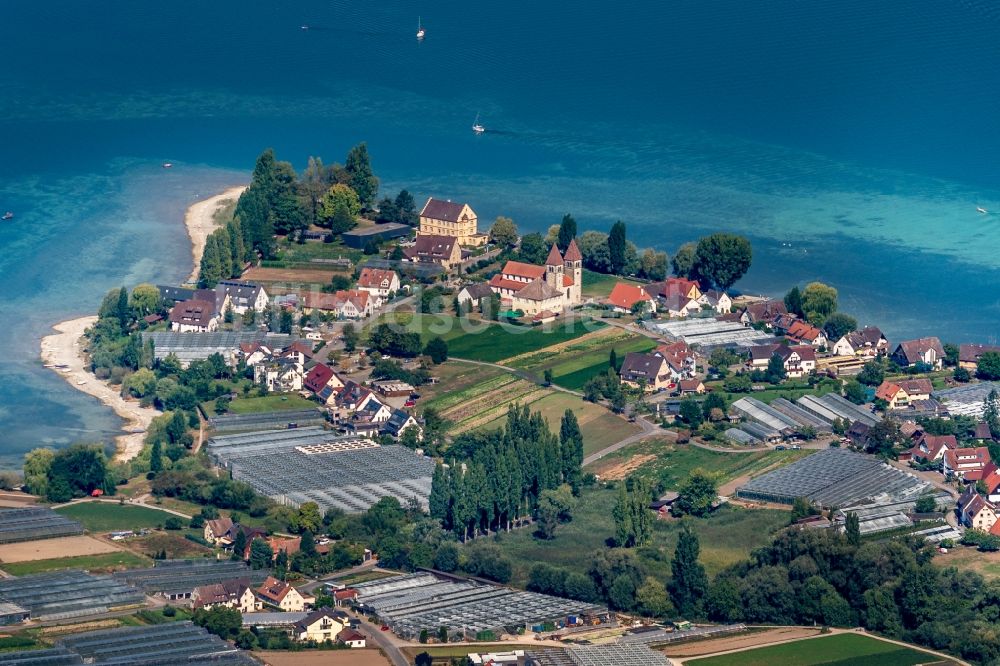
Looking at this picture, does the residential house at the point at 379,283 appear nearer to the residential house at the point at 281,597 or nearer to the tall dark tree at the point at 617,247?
the tall dark tree at the point at 617,247

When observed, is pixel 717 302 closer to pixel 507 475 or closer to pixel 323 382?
pixel 323 382

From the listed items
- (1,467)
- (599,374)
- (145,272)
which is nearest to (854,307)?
(599,374)

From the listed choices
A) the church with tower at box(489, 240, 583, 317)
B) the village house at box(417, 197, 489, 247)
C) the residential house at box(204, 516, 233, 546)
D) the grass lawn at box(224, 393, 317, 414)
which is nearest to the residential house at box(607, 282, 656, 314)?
the church with tower at box(489, 240, 583, 317)

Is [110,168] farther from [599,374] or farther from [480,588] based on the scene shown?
[480,588]

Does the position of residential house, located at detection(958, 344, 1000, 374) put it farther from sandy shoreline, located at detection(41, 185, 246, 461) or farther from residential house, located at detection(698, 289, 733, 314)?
sandy shoreline, located at detection(41, 185, 246, 461)

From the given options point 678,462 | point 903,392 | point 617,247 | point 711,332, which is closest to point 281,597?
point 678,462
